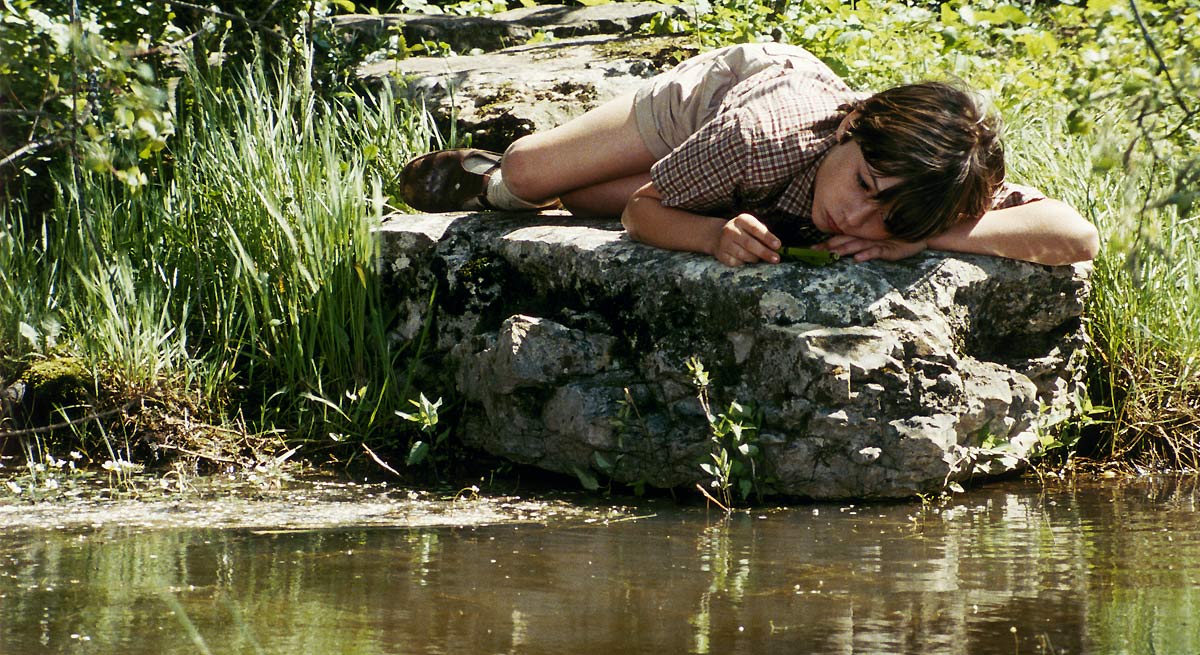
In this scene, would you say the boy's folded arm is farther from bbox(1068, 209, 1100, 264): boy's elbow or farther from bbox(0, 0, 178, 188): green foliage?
bbox(0, 0, 178, 188): green foliage

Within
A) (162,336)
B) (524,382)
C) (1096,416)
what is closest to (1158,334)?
(1096,416)

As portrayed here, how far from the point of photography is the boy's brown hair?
139 inches

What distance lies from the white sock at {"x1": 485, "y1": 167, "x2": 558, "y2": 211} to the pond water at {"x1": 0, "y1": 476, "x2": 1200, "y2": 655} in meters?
1.17

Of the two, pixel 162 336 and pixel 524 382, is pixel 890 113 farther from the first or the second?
pixel 162 336

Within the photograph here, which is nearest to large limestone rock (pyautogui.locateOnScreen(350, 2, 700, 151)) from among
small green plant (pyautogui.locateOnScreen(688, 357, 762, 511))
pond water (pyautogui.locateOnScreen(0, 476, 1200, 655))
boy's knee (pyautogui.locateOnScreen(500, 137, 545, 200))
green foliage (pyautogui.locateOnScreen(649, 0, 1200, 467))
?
green foliage (pyautogui.locateOnScreen(649, 0, 1200, 467))

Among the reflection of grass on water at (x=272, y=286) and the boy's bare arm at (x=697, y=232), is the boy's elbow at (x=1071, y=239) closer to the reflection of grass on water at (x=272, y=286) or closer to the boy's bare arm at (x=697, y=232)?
the reflection of grass on water at (x=272, y=286)

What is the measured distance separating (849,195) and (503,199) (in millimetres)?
1377

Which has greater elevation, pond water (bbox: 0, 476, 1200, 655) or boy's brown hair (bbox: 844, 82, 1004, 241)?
boy's brown hair (bbox: 844, 82, 1004, 241)

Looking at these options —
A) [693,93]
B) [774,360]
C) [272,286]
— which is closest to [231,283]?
[272,286]

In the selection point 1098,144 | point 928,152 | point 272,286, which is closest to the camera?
point 1098,144

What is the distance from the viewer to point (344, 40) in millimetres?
6258

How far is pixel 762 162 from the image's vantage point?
12.3 feet

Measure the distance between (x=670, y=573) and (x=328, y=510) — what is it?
1135mm

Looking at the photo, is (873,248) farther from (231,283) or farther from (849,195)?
(231,283)
